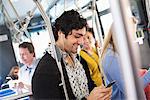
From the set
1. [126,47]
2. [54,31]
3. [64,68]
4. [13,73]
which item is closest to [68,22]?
[54,31]

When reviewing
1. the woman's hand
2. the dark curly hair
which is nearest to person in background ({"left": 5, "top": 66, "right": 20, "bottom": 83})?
the dark curly hair

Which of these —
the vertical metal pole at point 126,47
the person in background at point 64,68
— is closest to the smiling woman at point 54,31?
the person in background at point 64,68

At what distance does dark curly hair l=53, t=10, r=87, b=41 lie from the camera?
95 cm

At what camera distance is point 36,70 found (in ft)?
3.23

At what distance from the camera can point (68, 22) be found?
957 millimetres

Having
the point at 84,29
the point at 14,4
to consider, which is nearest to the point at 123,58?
the point at 84,29

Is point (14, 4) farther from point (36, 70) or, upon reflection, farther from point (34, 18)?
point (36, 70)

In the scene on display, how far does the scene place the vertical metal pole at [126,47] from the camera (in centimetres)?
47

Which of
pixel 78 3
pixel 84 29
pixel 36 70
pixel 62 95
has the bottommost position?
pixel 62 95

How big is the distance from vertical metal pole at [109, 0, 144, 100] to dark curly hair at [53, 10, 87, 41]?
1.59ft

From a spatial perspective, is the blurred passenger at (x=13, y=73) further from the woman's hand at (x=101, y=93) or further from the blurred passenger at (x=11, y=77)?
the woman's hand at (x=101, y=93)

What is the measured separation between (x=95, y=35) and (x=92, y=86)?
0.23 metres

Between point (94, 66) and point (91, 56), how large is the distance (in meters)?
0.05

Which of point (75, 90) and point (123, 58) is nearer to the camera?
point (123, 58)
